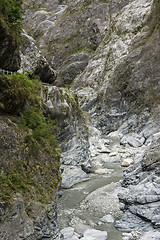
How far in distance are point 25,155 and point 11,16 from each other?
7538 mm

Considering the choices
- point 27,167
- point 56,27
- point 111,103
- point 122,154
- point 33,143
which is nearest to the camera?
point 27,167

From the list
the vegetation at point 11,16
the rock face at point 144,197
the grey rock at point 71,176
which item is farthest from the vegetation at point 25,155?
the grey rock at point 71,176

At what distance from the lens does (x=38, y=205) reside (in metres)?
8.46

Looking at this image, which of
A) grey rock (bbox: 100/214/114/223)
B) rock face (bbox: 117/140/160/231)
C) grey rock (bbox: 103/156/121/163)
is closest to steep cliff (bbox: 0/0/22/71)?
grey rock (bbox: 100/214/114/223)

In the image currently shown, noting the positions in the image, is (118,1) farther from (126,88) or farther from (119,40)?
(126,88)

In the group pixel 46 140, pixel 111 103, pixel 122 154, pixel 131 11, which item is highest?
pixel 131 11

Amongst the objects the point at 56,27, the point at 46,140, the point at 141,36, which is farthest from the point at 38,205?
the point at 56,27

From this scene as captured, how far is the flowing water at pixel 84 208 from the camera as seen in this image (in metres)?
13.1

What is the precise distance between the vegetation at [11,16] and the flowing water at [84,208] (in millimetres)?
12636

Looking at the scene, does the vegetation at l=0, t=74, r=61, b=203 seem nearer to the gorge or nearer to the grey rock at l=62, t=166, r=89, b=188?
the gorge

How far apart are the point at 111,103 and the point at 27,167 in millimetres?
52376

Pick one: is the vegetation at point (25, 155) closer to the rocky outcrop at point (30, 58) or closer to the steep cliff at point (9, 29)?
the steep cliff at point (9, 29)

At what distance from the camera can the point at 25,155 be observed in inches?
375

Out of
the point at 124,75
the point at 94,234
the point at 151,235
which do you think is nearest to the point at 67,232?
the point at 94,234
